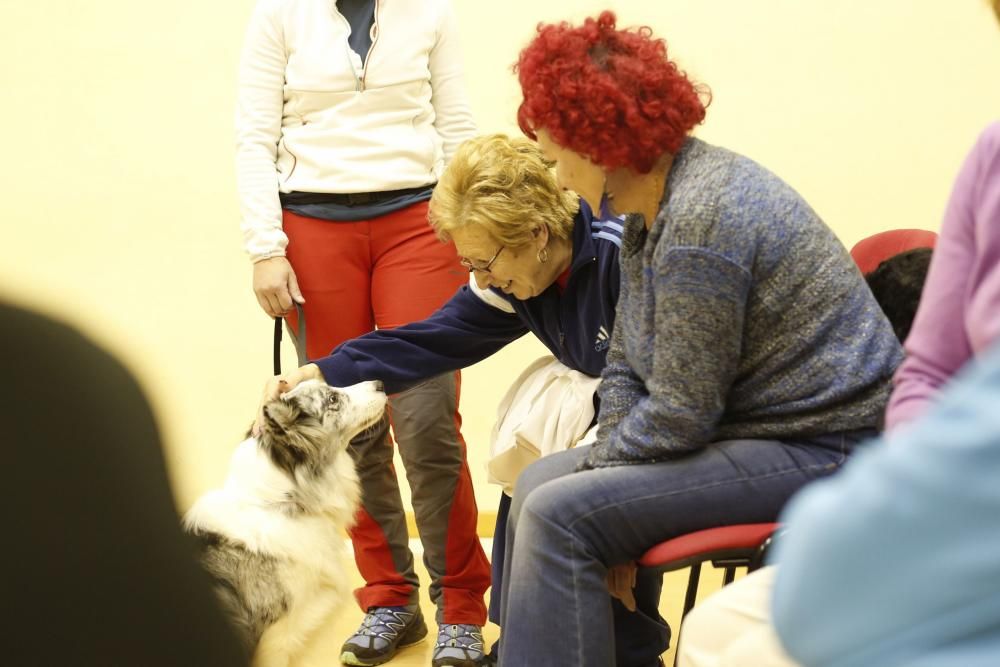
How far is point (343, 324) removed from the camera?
2736mm

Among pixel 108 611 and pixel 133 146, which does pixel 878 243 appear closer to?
pixel 108 611

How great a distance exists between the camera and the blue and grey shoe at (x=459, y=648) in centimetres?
274

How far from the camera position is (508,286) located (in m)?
2.24

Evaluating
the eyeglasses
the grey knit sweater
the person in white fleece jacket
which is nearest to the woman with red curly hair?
the grey knit sweater

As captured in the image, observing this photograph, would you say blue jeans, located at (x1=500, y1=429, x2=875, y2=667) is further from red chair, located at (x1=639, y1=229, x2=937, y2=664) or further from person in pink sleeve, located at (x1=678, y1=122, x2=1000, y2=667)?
person in pink sleeve, located at (x1=678, y1=122, x2=1000, y2=667)

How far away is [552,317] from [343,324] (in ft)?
2.24

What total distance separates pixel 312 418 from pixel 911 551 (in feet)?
6.00

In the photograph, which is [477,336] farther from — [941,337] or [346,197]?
[941,337]

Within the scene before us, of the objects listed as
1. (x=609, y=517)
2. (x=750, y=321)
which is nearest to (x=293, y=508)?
(x=609, y=517)

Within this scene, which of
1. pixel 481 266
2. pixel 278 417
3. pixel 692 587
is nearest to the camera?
pixel 692 587

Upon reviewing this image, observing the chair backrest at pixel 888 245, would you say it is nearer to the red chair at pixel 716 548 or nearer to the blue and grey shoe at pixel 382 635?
the red chair at pixel 716 548

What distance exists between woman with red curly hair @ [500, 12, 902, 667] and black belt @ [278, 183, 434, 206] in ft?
2.94

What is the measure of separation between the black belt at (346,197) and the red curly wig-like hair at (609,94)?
927 millimetres

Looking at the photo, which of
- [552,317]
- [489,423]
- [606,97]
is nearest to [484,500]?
[489,423]
